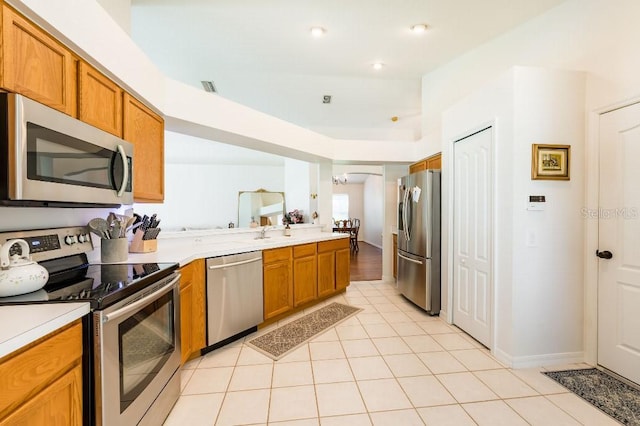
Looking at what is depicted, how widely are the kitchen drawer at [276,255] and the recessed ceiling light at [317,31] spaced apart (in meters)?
2.34

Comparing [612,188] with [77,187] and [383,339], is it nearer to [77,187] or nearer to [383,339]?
[383,339]

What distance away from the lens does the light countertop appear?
0.83 m

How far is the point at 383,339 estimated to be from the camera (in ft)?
9.15

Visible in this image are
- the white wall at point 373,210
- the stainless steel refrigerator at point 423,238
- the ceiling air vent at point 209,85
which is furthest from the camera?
the white wall at point 373,210

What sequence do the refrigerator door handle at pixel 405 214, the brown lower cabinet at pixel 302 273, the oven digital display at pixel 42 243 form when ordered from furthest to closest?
the refrigerator door handle at pixel 405 214, the brown lower cabinet at pixel 302 273, the oven digital display at pixel 42 243

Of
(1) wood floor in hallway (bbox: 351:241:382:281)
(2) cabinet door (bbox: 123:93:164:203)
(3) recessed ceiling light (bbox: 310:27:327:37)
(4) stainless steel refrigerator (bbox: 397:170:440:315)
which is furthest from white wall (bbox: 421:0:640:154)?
(2) cabinet door (bbox: 123:93:164:203)

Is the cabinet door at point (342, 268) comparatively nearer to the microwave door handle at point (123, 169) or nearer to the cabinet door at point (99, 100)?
the microwave door handle at point (123, 169)

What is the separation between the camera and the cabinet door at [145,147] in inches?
79.7

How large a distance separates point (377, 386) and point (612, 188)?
233cm

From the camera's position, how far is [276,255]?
314cm

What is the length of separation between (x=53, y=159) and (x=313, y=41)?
9.16 ft

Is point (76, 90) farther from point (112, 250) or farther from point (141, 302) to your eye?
point (141, 302)

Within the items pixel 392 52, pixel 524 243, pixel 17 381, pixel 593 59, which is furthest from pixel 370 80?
pixel 17 381

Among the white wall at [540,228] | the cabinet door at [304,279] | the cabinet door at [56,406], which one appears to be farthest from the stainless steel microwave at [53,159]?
the white wall at [540,228]
